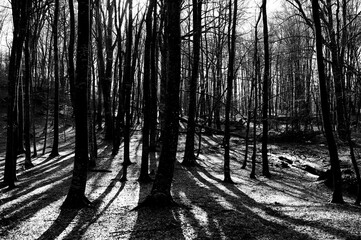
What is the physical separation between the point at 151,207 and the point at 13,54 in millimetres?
6292

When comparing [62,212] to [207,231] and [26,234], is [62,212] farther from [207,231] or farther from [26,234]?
[207,231]

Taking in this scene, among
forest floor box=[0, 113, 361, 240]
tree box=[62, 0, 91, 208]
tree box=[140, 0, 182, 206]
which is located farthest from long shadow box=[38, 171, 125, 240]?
tree box=[140, 0, 182, 206]

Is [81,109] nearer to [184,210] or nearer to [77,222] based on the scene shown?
[77,222]

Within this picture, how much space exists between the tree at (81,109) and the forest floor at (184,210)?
529 mm

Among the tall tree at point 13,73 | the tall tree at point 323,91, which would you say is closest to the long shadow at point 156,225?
the tall tree at point 323,91

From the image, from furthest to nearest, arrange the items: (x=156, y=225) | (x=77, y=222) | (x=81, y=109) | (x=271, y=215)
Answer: (x=81, y=109)
(x=271, y=215)
(x=77, y=222)
(x=156, y=225)

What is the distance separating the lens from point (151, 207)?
6.77 meters

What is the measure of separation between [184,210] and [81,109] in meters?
3.07

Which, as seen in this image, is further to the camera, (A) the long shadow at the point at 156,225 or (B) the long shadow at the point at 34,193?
(B) the long shadow at the point at 34,193

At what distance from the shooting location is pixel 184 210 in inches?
264

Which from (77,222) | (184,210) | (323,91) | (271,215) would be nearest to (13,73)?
(77,222)

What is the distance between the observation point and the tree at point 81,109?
690 cm

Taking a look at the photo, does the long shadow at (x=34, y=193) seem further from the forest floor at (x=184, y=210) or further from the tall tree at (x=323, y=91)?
the tall tree at (x=323, y=91)

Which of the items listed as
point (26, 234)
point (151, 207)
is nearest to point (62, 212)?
point (26, 234)
